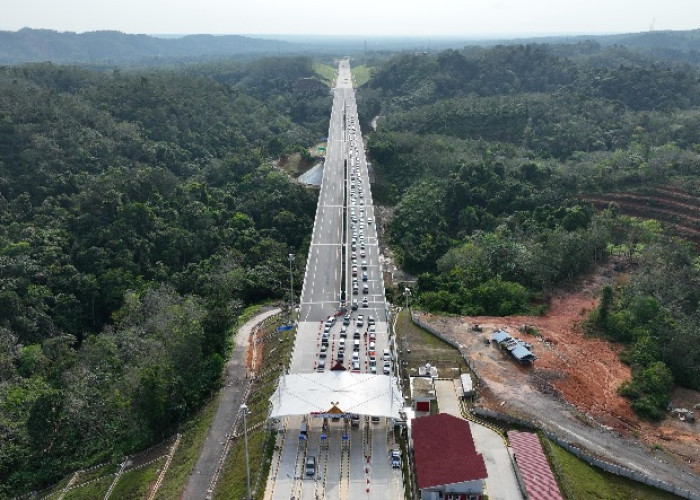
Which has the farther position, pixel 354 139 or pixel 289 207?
pixel 354 139

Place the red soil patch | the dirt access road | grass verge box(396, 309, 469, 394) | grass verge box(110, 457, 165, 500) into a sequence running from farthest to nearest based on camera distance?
grass verge box(396, 309, 469, 394) → the red soil patch → grass verge box(110, 457, 165, 500) → the dirt access road

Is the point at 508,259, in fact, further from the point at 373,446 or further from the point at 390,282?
the point at 373,446

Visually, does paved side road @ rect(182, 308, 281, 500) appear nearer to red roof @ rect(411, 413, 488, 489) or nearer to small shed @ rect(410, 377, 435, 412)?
small shed @ rect(410, 377, 435, 412)

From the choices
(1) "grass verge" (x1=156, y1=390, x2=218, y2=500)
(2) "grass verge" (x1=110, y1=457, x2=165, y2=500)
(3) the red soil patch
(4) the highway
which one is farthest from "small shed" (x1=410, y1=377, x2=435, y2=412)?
(2) "grass verge" (x1=110, y1=457, x2=165, y2=500)

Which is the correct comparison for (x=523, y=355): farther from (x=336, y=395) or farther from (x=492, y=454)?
(x=336, y=395)

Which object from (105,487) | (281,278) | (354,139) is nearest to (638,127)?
(354,139)

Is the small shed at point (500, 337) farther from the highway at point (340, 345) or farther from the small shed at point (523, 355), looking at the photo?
the highway at point (340, 345)
